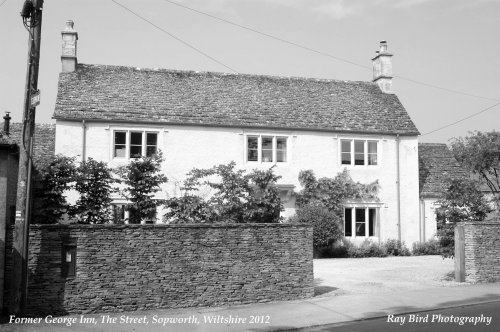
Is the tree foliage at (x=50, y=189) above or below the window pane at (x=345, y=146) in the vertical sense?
below

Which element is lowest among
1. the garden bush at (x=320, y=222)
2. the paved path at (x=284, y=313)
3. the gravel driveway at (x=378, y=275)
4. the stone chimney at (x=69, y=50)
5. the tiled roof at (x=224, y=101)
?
the paved path at (x=284, y=313)

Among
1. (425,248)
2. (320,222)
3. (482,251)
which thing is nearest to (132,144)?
(320,222)

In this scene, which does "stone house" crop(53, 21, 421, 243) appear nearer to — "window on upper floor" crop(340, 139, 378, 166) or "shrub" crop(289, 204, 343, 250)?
"window on upper floor" crop(340, 139, 378, 166)

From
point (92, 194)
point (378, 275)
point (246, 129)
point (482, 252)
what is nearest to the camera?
point (92, 194)

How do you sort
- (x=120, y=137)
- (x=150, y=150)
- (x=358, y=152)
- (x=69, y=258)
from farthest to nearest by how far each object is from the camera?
(x=358, y=152)
(x=150, y=150)
(x=120, y=137)
(x=69, y=258)

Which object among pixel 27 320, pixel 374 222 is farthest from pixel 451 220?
pixel 27 320

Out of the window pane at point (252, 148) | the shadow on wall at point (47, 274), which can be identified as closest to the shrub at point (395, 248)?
the window pane at point (252, 148)

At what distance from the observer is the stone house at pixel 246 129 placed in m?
25.7

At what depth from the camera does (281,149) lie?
27.8 m

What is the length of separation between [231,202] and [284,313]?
7.38 metres

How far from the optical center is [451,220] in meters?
19.0

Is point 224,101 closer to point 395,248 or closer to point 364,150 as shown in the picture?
point 364,150

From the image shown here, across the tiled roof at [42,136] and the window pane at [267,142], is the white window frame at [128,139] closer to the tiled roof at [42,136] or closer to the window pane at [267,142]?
the tiled roof at [42,136]

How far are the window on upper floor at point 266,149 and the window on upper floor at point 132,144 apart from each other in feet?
14.8
